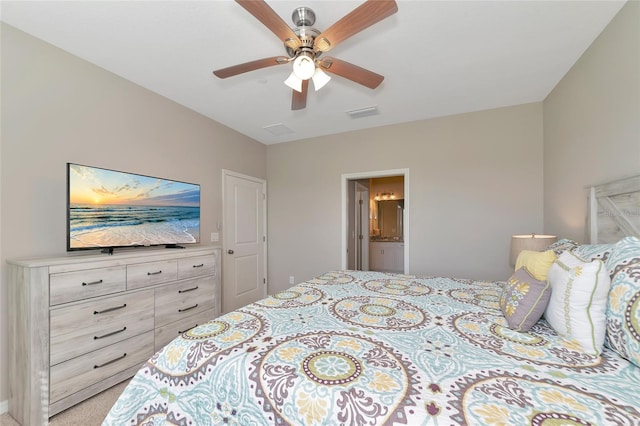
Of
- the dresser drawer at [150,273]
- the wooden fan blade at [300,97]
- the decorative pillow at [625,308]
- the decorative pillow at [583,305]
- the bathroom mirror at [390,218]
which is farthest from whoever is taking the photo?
the bathroom mirror at [390,218]

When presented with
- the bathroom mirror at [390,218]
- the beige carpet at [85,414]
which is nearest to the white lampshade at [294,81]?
the beige carpet at [85,414]

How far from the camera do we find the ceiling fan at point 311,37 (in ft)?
4.33

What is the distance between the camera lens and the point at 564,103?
2.51 m

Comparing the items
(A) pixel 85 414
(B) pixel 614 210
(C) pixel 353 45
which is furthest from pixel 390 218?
(A) pixel 85 414

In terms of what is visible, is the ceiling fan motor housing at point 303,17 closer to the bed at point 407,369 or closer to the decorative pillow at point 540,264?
the bed at point 407,369

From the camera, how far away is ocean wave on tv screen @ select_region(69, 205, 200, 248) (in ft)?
6.73

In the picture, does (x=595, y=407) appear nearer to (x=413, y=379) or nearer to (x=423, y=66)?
(x=413, y=379)

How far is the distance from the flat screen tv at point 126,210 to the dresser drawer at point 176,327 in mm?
787

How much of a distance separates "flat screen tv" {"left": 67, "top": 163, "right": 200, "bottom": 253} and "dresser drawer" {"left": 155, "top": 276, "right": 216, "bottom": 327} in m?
0.48

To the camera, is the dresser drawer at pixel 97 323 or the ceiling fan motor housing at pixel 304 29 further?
the dresser drawer at pixel 97 323

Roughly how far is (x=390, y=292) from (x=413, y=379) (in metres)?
1.14

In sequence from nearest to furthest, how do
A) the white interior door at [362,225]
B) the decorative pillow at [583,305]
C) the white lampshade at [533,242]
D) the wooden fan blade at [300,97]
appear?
the decorative pillow at [583,305]
the wooden fan blade at [300,97]
the white lampshade at [533,242]
the white interior door at [362,225]

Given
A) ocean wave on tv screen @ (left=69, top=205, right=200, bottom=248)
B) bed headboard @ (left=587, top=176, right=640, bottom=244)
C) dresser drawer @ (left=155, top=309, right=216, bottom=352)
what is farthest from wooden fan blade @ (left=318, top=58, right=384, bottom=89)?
dresser drawer @ (left=155, top=309, right=216, bottom=352)

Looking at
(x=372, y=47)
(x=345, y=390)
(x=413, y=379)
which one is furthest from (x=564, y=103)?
(x=345, y=390)
